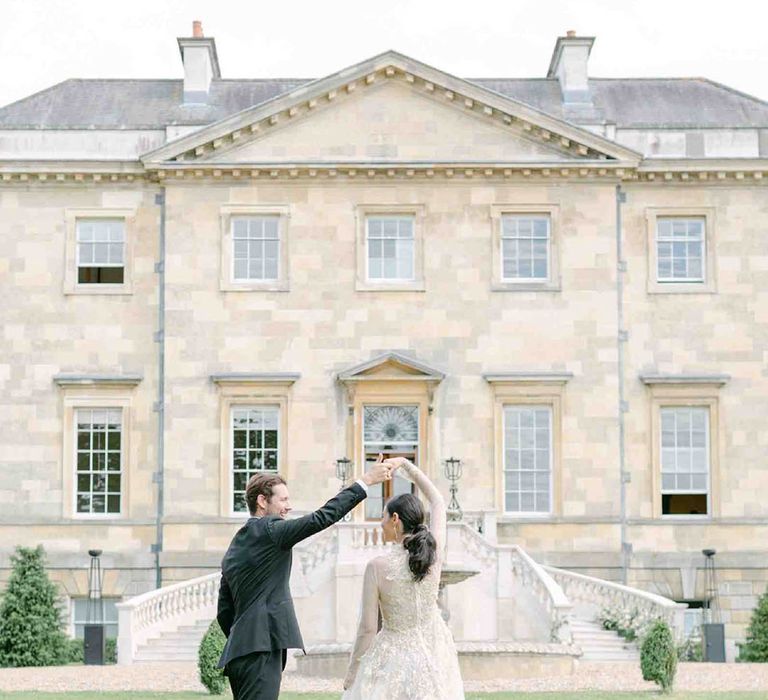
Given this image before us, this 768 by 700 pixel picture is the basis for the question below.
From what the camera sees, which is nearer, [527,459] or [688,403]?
[527,459]

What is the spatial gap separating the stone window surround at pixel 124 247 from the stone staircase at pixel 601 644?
11.6m

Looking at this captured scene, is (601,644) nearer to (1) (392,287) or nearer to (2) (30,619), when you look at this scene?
(1) (392,287)

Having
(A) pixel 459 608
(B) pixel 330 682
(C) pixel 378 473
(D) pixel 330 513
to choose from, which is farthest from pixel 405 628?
(A) pixel 459 608

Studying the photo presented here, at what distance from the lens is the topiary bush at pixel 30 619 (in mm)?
29859

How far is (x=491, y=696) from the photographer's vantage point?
2039 centimetres

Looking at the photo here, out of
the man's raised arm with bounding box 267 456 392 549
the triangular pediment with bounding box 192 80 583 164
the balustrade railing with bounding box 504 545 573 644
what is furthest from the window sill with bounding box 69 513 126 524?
the man's raised arm with bounding box 267 456 392 549

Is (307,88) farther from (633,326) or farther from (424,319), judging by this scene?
(633,326)

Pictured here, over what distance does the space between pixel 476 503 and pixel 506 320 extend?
12.4 ft

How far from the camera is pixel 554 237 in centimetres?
3428

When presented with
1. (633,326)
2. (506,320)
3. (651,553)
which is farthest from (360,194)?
(651,553)

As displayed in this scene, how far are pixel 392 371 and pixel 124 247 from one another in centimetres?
611

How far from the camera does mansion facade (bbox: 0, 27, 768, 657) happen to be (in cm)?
3359

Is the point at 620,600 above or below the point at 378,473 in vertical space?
below

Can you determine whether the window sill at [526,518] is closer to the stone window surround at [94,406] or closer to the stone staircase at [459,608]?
the stone staircase at [459,608]
